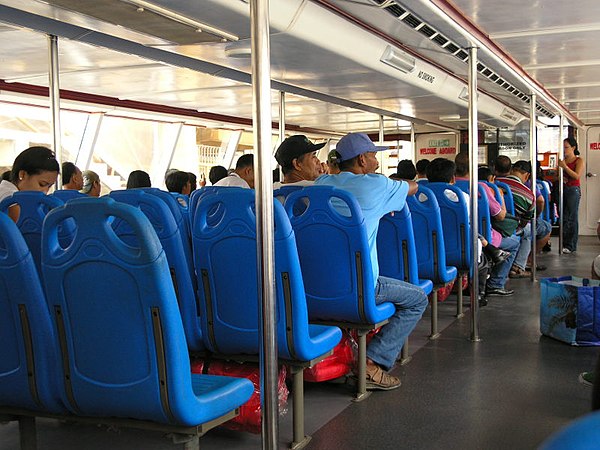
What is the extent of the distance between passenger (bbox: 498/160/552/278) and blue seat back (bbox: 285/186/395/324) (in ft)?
14.2

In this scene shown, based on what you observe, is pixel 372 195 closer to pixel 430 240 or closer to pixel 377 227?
pixel 377 227

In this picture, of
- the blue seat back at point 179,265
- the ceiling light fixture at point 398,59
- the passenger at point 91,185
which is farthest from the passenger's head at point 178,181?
the blue seat back at point 179,265

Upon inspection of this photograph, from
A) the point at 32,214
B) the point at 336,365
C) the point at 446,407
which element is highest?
the point at 32,214

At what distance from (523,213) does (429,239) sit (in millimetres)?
2939

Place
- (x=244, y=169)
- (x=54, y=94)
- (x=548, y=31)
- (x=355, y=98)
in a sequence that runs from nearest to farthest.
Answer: (x=54, y=94)
(x=244, y=169)
(x=548, y=31)
(x=355, y=98)

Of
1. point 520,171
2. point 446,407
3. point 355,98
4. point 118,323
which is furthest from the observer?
point 355,98

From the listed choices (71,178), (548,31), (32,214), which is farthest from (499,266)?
(32,214)

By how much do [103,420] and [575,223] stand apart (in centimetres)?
1057

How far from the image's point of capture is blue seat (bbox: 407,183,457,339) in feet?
16.6

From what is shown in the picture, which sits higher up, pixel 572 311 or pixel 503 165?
pixel 503 165

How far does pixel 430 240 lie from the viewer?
514cm

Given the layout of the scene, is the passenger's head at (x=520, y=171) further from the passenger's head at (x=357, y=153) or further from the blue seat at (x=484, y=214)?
the passenger's head at (x=357, y=153)

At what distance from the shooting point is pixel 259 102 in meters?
2.52

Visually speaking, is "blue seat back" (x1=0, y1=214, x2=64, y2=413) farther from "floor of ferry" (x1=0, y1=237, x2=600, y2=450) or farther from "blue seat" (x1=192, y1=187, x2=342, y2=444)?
"blue seat" (x1=192, y1=187, x2=342, y2=444)
